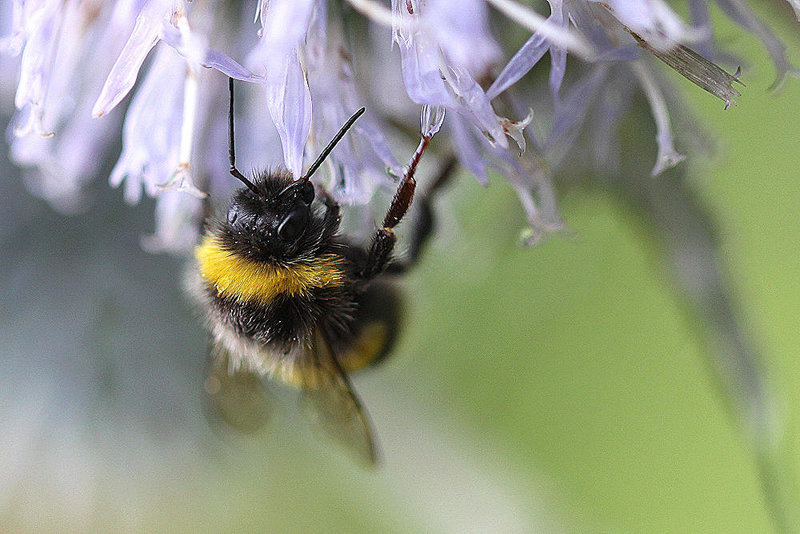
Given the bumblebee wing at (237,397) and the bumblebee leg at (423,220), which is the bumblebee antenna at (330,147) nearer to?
the bumblebee leg at (423,220)

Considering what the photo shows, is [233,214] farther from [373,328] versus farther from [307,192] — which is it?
[373,328]

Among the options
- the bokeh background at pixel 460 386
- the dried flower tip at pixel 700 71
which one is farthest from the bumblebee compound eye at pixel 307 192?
the bokeh background at pixel 460 386

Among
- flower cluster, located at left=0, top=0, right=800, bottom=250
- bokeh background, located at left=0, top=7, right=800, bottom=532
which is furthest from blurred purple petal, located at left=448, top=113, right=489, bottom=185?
bokeh background, located at left=0, top=7, right=800, bottom=532

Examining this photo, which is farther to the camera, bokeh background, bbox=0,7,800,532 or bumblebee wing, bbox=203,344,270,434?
bokeh background, bbox=0,7,800,532

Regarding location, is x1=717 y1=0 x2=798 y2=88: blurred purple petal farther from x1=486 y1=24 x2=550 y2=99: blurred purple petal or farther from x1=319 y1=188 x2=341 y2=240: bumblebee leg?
x1=319 y1=188 x2=341 y2=240: bumblebee leg

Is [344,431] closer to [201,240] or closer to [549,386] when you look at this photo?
[201,240]
